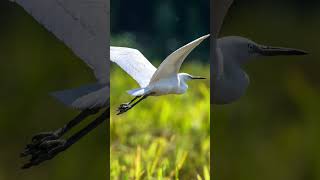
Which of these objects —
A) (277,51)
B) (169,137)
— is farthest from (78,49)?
(277,51)

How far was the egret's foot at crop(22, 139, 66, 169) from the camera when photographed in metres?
3.59

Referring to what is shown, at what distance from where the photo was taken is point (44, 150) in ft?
11.9

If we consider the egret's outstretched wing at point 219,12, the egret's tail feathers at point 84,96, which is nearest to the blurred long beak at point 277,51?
the egret's outstretched wing at point 219,12

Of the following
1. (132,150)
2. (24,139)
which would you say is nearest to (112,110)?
(132,150)

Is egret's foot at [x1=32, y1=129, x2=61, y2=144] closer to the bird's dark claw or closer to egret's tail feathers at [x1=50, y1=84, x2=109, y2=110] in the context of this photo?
the bird's dark claw

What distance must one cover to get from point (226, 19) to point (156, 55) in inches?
20.2

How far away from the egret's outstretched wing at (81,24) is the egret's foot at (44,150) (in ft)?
1.55

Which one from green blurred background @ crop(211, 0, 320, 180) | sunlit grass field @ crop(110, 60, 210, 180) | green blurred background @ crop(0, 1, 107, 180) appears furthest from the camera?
green blurred background @ crop(211, 0, 320, 180)

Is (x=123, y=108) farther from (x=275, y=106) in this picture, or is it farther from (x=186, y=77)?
(x=275, y=106)

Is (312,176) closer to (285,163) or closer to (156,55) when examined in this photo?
(285,163)

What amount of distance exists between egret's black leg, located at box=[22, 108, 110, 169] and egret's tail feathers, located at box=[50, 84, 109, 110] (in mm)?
86

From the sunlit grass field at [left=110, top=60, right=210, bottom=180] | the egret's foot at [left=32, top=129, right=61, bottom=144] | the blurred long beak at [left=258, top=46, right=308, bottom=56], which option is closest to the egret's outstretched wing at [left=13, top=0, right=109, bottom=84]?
the sunlit grass field at [left=110, top=60, right=210, bottom=180]

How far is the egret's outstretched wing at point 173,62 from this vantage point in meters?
3.58

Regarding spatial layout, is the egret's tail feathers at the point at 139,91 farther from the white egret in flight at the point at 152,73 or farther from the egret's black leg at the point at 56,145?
the egret's black leg at the point at 56,145
